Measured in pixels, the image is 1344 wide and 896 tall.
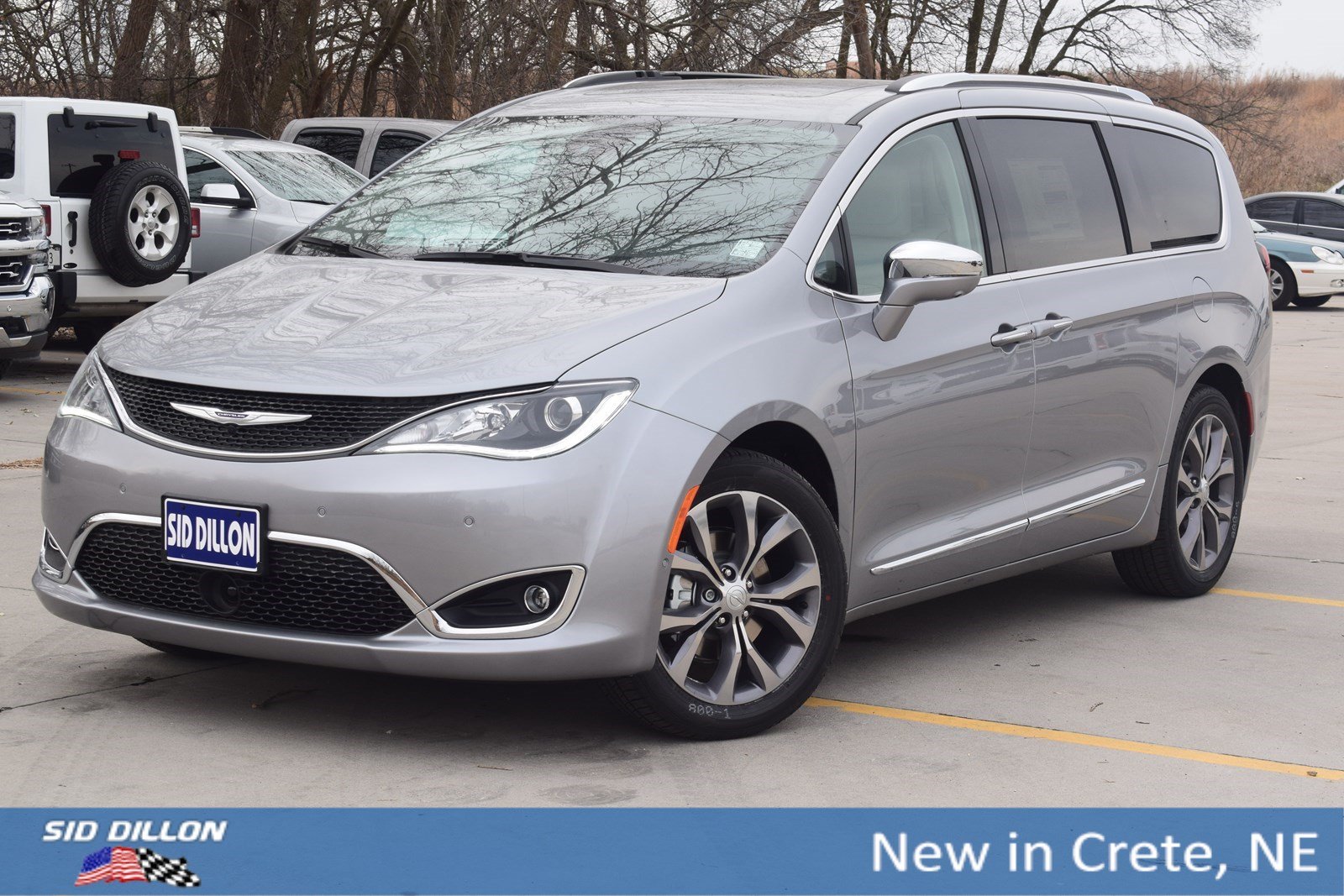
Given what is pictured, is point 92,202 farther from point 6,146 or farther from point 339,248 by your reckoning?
point 339,248

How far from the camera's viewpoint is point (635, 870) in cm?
378

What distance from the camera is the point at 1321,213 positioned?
2706 centimetres

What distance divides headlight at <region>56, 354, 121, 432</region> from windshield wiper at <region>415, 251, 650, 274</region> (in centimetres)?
97

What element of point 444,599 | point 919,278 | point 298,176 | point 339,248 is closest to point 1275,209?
point 298,176

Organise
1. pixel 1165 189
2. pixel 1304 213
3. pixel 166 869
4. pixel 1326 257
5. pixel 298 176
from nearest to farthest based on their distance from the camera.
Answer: pixel 166 869 → pixel 1165 189 → pixel 298 176 → pixel 1326 257 → pixel 1304 213

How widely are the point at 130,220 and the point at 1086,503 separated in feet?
29.3

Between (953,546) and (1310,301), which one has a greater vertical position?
(953,546)

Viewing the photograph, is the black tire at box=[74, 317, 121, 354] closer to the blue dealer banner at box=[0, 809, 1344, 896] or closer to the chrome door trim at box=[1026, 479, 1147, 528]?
the chrome door trim at box=[1026, 479, 1147, 528]

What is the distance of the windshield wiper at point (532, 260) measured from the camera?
5016mm

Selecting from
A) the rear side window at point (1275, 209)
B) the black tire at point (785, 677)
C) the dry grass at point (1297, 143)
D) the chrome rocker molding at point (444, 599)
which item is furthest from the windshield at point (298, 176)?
the dry grass at point (1297, 143)

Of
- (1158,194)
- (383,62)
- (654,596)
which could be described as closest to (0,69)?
(383,62)

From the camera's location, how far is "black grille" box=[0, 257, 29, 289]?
1177cm

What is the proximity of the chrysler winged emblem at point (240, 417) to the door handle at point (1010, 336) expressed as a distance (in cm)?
223

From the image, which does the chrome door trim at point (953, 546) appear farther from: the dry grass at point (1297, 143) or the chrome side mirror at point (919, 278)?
the dry grass at point (1297, 143)
